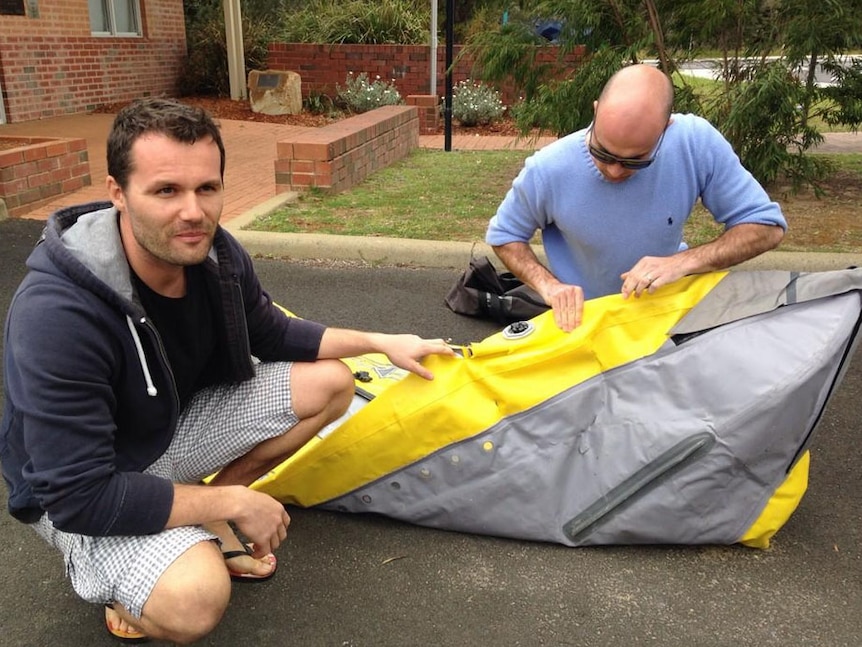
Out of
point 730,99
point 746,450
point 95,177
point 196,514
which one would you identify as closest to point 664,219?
point 746,450

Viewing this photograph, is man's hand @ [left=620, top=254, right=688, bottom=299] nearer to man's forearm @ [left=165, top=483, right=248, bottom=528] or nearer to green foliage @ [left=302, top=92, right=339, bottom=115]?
man's forearm @ [left=165, top=483, right=248, bottom=528]

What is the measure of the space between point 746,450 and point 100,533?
5.54ft

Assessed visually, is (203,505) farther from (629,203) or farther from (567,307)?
(629,203)

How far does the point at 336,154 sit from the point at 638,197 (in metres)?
4.68

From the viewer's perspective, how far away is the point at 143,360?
1.94 meters

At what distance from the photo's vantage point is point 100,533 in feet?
5.91

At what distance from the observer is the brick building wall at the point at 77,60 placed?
1070 cm

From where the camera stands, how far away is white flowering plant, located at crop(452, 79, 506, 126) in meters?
12.6

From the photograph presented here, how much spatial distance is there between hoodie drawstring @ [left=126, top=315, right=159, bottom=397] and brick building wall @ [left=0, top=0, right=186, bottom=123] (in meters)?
10.3

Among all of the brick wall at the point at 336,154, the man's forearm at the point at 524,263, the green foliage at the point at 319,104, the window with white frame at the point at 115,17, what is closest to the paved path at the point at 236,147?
the brick wall at the point at 336,154

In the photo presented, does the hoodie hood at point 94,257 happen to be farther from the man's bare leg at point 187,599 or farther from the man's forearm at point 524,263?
the man's forearm at point 524,263

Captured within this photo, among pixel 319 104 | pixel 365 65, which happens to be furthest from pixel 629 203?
pixel 365 65

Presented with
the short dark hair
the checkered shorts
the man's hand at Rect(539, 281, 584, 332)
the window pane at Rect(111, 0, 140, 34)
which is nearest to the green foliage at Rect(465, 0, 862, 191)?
the man's hand at Rect(539, 281, 584, 332)

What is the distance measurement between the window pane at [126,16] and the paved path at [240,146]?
2.04m
